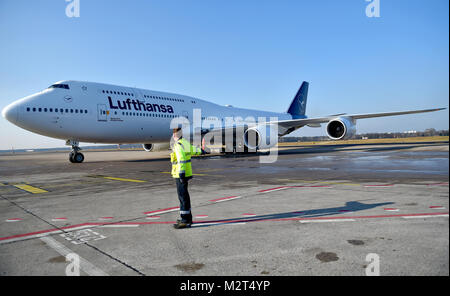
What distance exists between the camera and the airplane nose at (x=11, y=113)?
558 inches

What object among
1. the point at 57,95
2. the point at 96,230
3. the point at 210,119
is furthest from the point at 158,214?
the point at 210,119

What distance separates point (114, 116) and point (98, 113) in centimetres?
92

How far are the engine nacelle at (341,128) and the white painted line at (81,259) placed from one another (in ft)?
61.5

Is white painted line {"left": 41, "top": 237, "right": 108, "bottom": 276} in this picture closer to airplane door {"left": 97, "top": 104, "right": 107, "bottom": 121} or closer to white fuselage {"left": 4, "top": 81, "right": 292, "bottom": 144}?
white fuselage {"left": 4, "top": 81, "right": 292, "bottom": 144}

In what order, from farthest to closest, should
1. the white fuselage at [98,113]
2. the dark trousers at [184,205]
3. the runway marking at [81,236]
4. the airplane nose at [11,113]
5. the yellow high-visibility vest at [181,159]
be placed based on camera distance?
1. the white fuselage at [98,113]
2. the airplane nose at [11,113]
3. the yellow high-visibility vest at [181,159]
4. the dark trousers at [184,205]
5. the runway marking at [81,236]

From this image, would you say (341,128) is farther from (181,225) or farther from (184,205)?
(181,225)

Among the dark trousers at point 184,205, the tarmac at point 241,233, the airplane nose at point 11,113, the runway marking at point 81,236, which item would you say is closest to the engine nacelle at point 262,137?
the tarmac at point 241,233

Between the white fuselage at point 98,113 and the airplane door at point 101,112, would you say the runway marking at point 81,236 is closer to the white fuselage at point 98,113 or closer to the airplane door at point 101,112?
the white fuselage at point 98,113

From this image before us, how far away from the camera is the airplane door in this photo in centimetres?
1620

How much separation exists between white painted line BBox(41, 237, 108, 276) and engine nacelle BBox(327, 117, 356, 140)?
18739 millimetres

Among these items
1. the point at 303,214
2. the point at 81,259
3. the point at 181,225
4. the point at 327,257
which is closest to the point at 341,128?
the point at 303,214
